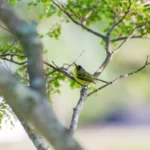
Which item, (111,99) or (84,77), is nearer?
(84,77)

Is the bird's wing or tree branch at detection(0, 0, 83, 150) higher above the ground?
the bird's wing

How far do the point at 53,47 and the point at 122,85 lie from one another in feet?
3.56

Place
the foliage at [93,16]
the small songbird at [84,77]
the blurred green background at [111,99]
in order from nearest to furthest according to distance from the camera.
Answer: the small songbird at [84,77], the foliage at [93,16], the blurred green background at [111,99]

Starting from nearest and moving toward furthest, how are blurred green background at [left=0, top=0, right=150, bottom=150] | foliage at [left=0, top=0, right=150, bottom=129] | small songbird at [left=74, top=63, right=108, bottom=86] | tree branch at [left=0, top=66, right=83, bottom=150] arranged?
tree branch at [left=0, top=66, right=83, bottom=150]
small songbird at [left=74, top=63, right=108, bottom=86]
foliage at [left=0, top=0, right=150, bottom=129]
blurred green background at [left=0, top=0, right=150, bottom=150]

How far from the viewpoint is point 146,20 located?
142cm

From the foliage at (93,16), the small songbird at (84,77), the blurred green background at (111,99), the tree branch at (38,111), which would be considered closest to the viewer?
the tree branch at (38,111)

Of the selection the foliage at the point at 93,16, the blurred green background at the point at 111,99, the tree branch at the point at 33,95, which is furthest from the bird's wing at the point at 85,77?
the blurred green background at the point at 111,99

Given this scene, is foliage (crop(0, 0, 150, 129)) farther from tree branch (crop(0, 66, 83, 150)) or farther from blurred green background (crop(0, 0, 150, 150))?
blurred green background (crop(0, 0, 150, 150))

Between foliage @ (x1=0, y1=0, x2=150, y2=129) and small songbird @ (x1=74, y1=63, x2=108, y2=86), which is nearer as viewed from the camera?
small songbird @ (x1=74, y1=63, x2=108, y2=86)

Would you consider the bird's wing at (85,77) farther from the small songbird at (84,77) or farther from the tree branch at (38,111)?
the tree branch at (38,111)

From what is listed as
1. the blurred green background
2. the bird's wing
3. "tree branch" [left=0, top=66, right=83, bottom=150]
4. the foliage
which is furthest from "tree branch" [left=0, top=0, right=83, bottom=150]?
the blurred green background

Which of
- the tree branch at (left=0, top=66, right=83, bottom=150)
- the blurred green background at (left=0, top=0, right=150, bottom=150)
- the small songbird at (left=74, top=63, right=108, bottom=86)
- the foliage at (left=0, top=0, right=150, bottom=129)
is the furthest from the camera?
the blurred green background at (left=0, top=0, right=150, bottom=150)

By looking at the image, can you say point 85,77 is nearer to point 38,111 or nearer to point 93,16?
point 93,16

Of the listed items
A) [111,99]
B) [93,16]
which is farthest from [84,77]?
[111,99]
